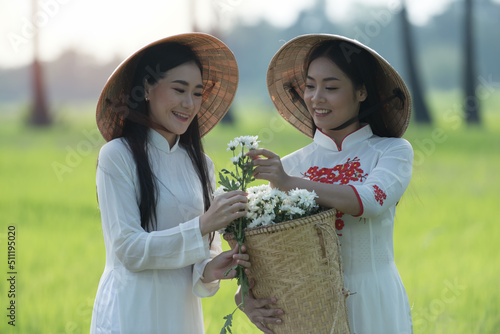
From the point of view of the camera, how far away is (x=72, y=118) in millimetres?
15766

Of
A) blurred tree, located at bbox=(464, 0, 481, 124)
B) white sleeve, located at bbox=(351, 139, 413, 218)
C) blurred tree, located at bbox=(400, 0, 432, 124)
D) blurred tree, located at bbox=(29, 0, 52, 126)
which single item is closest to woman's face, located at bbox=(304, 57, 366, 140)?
white sleeve, located at bbox=(351, 139, 413, 218)

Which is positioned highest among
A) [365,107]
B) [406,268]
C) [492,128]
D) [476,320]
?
[492,128]

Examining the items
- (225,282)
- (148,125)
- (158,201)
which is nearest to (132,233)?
(158,201)

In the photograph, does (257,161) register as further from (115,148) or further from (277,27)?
(277,27)

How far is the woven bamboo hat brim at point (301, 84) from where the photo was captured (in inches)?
110

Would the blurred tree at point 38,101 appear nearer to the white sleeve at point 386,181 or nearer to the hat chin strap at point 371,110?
the hat chin strap at point 371,110

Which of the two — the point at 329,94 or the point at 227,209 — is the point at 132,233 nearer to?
the point at 227,209

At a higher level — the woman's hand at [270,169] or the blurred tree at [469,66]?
the blurred tree at [469,66]

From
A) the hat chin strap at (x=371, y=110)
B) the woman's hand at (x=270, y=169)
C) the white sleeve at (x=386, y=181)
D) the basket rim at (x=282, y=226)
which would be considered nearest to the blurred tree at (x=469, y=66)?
the hat chin strap at (x=371, y=110)

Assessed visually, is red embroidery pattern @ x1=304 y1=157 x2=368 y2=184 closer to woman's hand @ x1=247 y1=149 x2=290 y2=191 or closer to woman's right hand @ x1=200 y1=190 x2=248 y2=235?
woman's hand @ x1=247 y1=149 x2=290 y2=191

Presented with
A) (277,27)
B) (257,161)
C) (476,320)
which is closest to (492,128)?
(476,320)

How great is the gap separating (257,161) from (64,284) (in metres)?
3.59

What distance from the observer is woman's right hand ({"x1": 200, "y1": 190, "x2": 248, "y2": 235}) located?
7.50 feet

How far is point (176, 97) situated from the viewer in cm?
263
